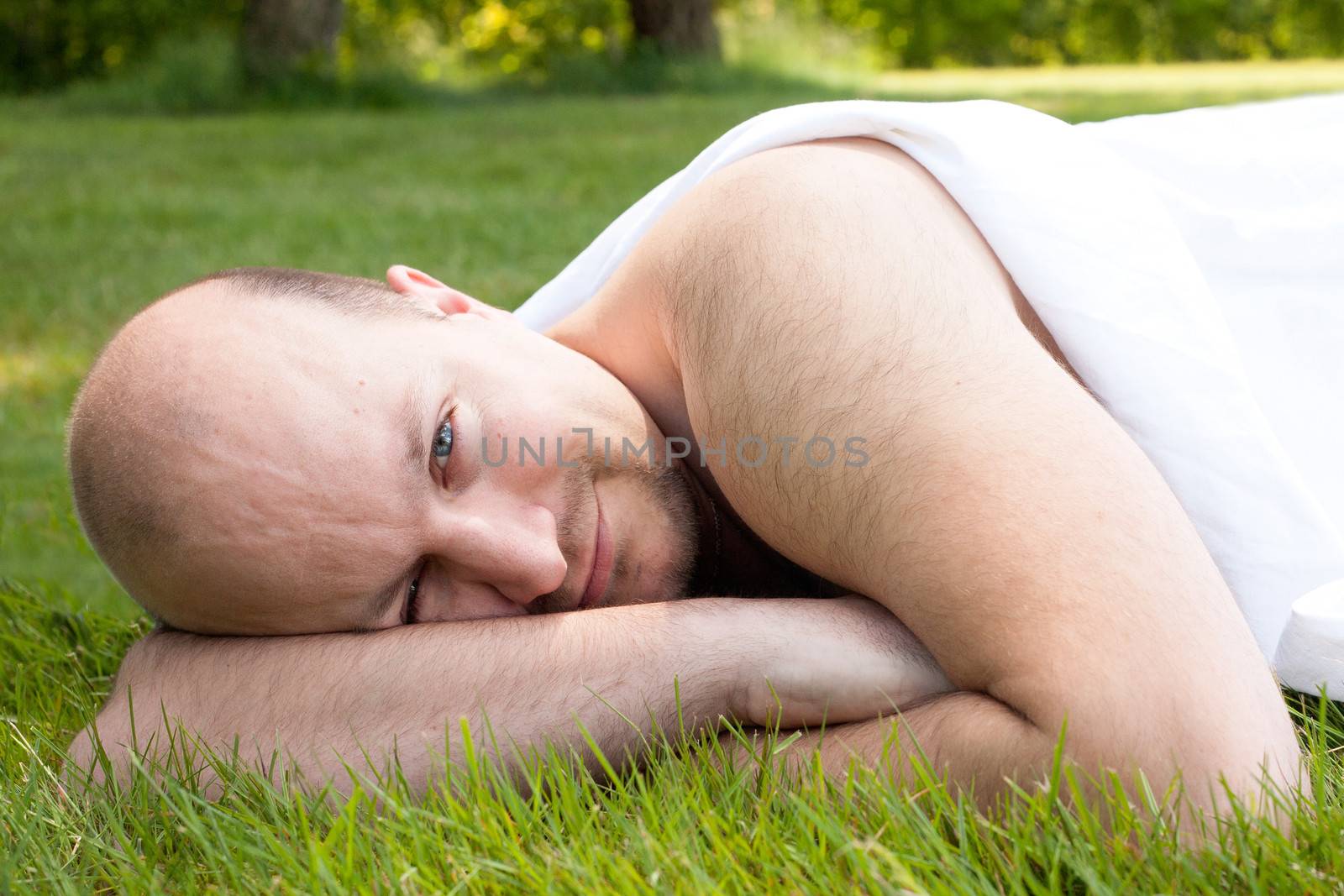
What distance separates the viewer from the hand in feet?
5.99

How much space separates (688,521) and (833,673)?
1.76 ft

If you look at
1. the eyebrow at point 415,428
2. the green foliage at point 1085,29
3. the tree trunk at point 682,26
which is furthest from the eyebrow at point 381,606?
the green foliage at point 1085,29

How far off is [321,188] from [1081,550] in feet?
24.1

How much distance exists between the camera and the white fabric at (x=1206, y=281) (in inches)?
77.4

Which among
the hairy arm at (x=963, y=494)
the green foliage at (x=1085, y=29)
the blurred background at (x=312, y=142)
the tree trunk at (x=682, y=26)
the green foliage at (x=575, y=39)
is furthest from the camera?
the green foliage at (x=1085, y=29)

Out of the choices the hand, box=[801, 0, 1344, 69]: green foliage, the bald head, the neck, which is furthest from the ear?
box=[801, 0, 1344, 69]: green foliage

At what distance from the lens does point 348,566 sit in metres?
1.95

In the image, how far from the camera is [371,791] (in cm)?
180

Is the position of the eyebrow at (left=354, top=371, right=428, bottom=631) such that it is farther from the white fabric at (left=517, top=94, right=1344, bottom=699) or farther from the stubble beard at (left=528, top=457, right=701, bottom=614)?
the white fabric at (left=517, top=94, right=1344, bottom=699)

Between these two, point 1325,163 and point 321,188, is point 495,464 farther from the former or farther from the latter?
point 321,188

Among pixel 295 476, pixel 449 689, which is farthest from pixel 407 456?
pixel 449 689

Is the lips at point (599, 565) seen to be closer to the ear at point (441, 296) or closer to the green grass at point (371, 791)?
the green grass at point (371, 791)

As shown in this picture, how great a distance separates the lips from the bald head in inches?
20.3

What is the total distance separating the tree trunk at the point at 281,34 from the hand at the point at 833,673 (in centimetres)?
1156
